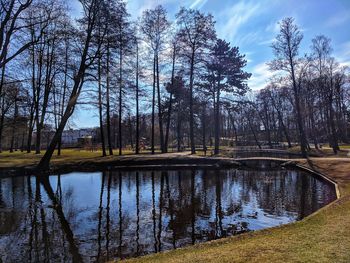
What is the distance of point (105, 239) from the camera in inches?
349

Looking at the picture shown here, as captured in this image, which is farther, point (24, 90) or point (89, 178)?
point (24, 90)

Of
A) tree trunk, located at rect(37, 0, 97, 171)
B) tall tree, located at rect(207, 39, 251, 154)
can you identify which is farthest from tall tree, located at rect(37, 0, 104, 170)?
tall tree, located at rect(207, 39, 251, 154)

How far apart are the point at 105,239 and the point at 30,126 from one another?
1222 inches

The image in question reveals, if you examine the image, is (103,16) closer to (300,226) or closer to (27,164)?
(27,164)

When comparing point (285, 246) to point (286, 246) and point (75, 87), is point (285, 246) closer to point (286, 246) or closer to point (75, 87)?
point (286, 246)

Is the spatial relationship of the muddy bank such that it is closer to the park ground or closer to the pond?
the pond

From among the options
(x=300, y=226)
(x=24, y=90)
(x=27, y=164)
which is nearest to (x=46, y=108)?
(x=24, y=90)

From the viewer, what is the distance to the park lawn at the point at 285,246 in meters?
5.54

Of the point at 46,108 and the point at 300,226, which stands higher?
the point at 46,108

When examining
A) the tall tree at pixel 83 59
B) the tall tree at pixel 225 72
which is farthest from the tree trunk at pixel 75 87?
the tall tree at pixel 225 72

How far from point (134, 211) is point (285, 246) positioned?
686 cm

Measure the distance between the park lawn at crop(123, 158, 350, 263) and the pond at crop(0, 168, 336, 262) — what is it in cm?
159

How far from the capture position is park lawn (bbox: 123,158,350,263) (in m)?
5.54

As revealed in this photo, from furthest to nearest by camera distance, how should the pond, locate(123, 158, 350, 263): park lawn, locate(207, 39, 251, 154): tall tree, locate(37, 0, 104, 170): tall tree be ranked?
locate(207, 39, 251, 154): tall tree < locate(37, 0, 104, 170): tall tree < the pond < locate(123, 158, 350, 263): park lawn
